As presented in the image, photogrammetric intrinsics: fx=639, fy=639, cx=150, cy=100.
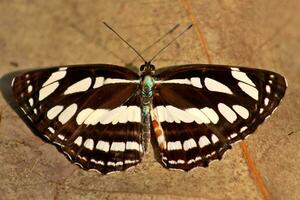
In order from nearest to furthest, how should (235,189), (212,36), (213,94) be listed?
(235,189)
(213,94)
(212,36)

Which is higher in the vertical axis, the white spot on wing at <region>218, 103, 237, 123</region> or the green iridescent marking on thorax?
the green iridescent marking on thorax

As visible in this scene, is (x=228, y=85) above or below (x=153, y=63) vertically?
below

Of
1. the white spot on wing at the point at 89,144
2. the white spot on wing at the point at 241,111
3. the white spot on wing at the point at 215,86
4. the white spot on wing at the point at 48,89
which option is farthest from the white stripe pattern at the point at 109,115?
the white spot on wing at the point at 241,111

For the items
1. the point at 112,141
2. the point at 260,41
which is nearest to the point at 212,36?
the point at 260,41

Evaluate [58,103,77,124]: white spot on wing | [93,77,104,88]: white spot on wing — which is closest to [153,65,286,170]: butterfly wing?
[93,77,104,88]: white spot on wing

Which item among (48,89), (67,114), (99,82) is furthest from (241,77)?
(48,89)

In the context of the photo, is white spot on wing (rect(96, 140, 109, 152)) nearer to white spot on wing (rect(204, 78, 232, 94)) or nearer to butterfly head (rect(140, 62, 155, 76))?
butterfly head (rect(140, 62, 155, 76))

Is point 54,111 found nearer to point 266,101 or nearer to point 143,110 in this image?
point 143,110

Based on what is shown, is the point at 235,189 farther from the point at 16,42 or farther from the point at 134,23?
the point at 16,42
